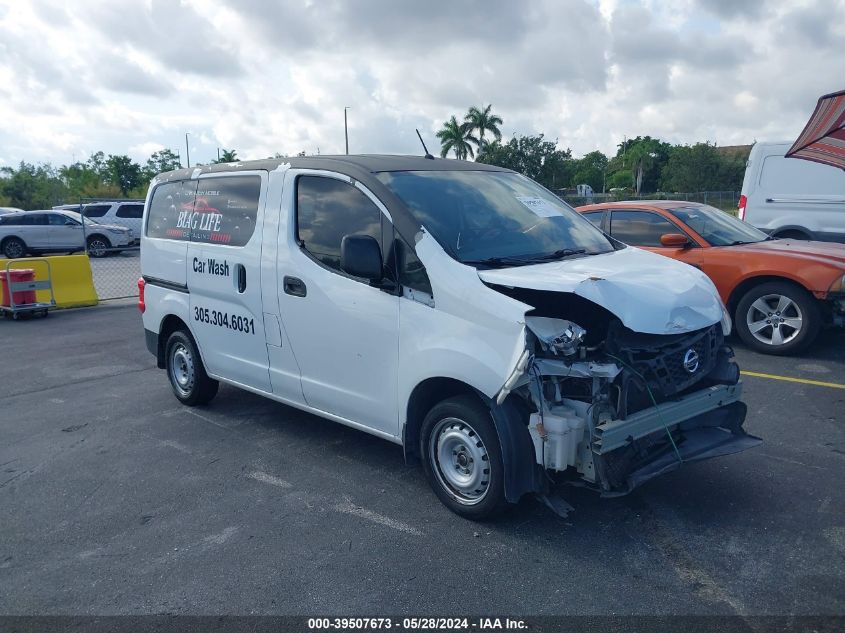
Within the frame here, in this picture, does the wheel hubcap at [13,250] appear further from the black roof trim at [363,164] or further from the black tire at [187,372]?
the black roof trim at [363,164]

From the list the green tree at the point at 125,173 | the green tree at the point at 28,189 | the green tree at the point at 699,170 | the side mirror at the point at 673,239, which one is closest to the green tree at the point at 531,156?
the green tree at the point at 699,170

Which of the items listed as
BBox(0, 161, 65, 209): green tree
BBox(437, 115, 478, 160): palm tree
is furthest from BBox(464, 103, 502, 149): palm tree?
BBox(0, 161, 65, 209): green tree

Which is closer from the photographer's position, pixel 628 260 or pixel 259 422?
pixel 628 260

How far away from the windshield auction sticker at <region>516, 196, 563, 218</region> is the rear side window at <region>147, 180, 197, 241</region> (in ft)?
9.39

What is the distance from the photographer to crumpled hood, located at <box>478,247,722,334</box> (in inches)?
141

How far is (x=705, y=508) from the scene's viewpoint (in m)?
4.11

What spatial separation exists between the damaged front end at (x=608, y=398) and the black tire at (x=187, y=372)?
3467 mm

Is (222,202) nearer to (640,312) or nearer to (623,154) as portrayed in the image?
(640,312)

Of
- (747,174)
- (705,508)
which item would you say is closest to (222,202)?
(705,508)

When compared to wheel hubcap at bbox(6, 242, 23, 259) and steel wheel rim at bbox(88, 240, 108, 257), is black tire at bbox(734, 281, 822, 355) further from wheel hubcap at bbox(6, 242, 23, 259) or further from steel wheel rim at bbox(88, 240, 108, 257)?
wheel hubcap at bbox(6, 242, 23, 259)

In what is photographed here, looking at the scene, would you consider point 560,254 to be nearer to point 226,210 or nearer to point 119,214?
point 226,210

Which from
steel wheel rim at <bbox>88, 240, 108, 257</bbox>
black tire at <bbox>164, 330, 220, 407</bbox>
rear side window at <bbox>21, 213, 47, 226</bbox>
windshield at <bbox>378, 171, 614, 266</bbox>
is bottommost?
steel wheel rim at <bbox>88, 240, 108, 257</bbox>

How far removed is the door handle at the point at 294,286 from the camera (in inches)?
185

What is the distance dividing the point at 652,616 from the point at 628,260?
2170mm
